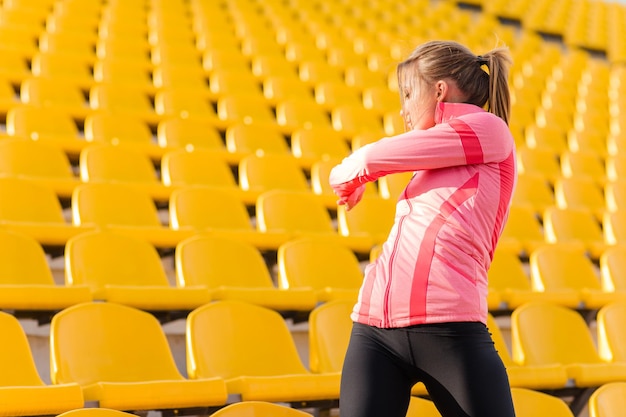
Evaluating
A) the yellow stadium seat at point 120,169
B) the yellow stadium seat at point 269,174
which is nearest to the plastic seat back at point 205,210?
the yellow stadium seat at point 120,169

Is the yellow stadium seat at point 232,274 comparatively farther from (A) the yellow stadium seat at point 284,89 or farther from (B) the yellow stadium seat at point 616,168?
(B) the yellow stadium seat at point 616,168

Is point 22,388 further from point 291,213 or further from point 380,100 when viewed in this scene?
point 380,100

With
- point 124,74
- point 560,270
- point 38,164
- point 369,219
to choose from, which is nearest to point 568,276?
point 560,270

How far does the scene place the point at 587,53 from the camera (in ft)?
20.3

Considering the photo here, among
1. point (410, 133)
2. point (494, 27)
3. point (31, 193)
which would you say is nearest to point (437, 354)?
point (410, 133)

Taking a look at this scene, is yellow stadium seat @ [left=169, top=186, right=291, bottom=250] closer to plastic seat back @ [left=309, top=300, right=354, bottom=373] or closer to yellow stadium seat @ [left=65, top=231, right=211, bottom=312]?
yellow stadium seat @ [left=65, top=231, right=211, bottom=312]

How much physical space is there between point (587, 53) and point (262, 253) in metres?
5.03

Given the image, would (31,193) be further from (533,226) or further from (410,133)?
(533,226)

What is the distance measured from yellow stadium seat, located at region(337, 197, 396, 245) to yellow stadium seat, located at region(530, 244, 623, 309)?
0.43 m

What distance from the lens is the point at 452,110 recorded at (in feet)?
2.83

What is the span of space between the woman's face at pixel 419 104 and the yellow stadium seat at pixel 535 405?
53cm

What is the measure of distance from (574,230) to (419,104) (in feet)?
6.08

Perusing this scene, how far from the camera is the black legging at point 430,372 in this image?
2.53ft

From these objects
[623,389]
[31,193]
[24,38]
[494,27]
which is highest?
[494,27]
